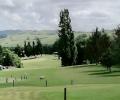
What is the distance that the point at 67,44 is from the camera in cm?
15288

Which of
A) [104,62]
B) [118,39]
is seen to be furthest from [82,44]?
[104,62]

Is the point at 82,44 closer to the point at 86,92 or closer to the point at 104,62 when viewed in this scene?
the point at 104,62

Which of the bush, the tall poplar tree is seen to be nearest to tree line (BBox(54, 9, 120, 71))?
the tall poplar tree

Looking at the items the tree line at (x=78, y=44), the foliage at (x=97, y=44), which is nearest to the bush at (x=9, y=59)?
the tree line at (x=78, y=44)

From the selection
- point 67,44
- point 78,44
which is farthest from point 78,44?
→ point 67,44

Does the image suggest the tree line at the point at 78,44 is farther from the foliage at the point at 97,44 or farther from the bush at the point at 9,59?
the bush at the point at 9,59

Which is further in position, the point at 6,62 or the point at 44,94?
the point at 6,62

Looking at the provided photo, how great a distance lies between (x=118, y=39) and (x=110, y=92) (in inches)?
2902

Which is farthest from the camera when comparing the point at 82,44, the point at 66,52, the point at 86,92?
the point at 82,44

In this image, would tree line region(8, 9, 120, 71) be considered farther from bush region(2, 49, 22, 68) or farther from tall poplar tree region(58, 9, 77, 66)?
bush region(2, 49, 22, 68)

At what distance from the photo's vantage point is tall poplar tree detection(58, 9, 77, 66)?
15238 cm

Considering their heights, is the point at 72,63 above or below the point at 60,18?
below

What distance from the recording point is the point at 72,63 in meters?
158

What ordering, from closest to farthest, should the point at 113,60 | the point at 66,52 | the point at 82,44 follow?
the point at 113,60
the point at 66,52
the point at 82,44
